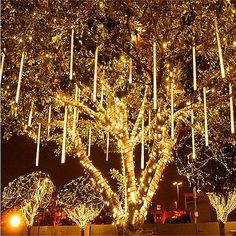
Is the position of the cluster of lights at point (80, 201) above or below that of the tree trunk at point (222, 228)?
above

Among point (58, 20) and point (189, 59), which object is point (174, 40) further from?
point (58, 20)

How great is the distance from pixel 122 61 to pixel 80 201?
23.2 metres

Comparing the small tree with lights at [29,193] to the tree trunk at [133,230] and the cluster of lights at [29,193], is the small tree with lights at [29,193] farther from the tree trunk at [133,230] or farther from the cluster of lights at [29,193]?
the tree trunk at [133,230]

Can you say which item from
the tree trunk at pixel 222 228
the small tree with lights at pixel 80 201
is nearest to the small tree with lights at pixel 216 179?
the tree trunk at pixel 222 228

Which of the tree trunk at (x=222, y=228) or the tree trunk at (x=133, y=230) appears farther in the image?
the tree trunk at (x=222, y=228)

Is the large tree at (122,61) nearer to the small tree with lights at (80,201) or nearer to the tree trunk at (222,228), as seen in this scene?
the tree trunk at (222,228)

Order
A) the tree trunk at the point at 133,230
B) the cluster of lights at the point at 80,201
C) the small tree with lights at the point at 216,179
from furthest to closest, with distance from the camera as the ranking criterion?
the cluster of lights at the point at 80,201
the small tree with lights at the point at 216,179
the tree trunk at the point at 133,230

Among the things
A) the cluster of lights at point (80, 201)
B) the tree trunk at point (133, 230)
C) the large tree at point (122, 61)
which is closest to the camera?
the large tree at point (122, 61)

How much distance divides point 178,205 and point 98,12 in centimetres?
4004

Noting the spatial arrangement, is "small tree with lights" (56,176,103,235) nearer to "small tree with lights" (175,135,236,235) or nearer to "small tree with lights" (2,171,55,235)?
"small tree with lights" (2,171,55,235)

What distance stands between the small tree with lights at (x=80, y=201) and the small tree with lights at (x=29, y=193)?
5.98 ft

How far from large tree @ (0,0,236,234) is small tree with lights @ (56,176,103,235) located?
20142mm

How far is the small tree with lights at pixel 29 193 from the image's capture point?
29.8 metres

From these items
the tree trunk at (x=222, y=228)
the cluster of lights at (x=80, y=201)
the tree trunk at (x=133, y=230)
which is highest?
the cluster of lights at (x=80, y=201)
